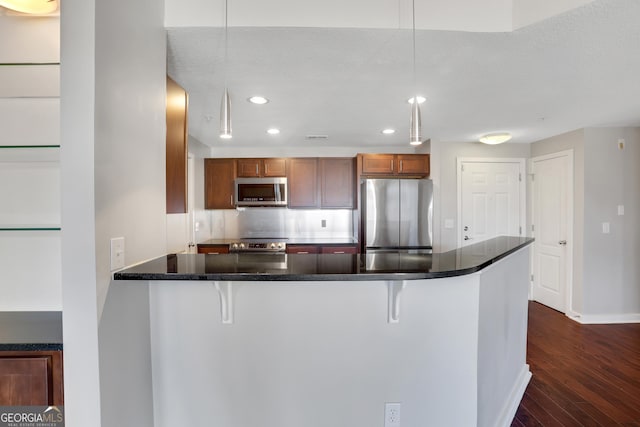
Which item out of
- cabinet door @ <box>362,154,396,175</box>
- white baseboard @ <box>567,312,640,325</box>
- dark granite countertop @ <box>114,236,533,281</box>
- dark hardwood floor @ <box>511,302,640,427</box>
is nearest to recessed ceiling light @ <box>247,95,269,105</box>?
dark granite countertop @ <box>114,236,533,281</box>

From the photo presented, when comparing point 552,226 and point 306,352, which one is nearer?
point 306,352

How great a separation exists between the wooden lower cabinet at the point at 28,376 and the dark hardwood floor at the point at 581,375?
245cm

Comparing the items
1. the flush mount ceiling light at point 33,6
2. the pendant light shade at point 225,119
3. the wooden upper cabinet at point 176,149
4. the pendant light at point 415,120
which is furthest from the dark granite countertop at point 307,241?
the flush mount ceiling light at point 33,6

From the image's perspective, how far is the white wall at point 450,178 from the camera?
436 centimetres

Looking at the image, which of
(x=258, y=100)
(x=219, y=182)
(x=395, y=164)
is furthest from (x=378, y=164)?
(x=219, y=182)

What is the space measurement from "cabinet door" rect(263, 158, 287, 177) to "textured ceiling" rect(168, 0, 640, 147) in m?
0.96

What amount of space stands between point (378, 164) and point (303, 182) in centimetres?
107

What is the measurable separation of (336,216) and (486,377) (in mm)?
3234

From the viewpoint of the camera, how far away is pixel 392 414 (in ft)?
5.07

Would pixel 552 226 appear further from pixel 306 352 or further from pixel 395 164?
pixel 306 352

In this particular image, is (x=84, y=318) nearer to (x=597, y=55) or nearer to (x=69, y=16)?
(x=69, y=16)

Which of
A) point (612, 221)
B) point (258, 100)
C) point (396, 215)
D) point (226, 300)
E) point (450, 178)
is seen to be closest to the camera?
point (226, 300)

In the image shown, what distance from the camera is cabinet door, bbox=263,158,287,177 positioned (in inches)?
173

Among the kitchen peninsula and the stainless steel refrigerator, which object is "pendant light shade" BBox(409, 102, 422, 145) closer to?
the kitchen peninsula
